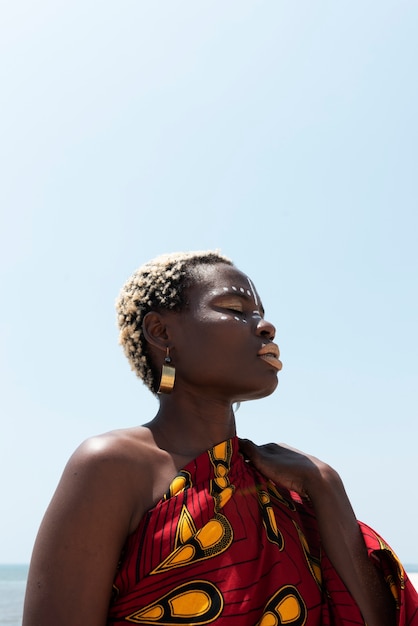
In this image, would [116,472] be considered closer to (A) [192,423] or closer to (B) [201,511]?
(B) [201,511]

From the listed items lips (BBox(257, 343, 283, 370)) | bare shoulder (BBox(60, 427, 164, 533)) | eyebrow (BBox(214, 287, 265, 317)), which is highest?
eyebrow (BBox(214, 287, 265, 317))

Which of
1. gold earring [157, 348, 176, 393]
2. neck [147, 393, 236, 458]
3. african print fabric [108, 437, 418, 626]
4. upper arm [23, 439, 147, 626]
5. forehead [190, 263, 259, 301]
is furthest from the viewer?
forehead [190, 263, 259, 301]

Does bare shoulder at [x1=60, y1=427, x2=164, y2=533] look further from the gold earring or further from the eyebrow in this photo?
the eyebrow

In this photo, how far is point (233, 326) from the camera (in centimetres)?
290

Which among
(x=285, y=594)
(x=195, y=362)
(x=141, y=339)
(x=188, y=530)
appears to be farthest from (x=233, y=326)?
(x=285, y=594)

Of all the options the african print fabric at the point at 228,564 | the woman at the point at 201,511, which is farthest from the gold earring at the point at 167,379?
the african print fabric at the point at 228,564

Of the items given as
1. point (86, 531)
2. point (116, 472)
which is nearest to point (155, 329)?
point (116, 472)

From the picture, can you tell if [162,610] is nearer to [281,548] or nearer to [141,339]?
[281,548]

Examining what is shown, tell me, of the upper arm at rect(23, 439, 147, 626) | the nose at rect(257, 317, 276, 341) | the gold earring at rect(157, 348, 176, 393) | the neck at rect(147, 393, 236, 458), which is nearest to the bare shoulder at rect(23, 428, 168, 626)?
the upper arm at rect(23, 439, 147, 626)

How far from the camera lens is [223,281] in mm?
3102

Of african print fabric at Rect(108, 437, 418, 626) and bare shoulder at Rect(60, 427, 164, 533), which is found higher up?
bare shoulder at Rect(60, 427, 164, 533)

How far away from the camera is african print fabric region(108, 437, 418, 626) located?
7.63 ft

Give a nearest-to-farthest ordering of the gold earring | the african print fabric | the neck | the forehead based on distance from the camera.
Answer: the african print fabric, the neck, the gold earring, the forehead

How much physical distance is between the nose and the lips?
0.24 feet
